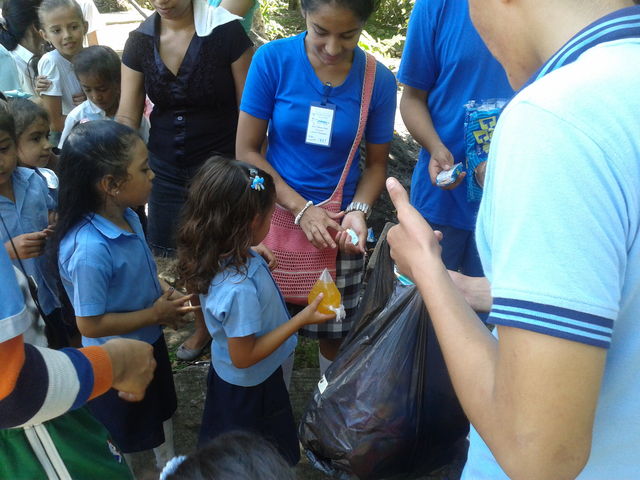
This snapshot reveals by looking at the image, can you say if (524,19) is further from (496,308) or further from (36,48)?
(36,48)

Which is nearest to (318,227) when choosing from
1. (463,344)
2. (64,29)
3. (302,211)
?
(302,211)

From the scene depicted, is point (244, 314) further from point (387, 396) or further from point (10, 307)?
point (10, 307)

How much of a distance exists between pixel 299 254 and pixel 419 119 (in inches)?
31.0

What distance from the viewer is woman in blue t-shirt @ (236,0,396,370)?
7.46ft

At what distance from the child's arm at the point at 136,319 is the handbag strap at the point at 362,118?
75cm

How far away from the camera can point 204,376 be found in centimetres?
303

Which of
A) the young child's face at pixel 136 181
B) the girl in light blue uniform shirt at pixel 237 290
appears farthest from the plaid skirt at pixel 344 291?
the young child's face at pixel 136 181

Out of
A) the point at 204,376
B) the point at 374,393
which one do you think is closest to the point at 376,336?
the point at 374,393

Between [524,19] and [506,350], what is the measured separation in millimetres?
470

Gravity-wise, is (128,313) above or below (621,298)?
below

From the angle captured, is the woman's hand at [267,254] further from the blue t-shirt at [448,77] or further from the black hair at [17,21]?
the black hair at [17,21]

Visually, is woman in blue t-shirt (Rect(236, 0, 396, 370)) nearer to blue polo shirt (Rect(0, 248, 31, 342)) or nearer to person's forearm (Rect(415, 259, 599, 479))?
blue polo shirt (Rect(0, 248, 31, 342))

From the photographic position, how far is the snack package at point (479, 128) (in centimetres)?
214

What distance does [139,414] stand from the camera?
6.99 ft
